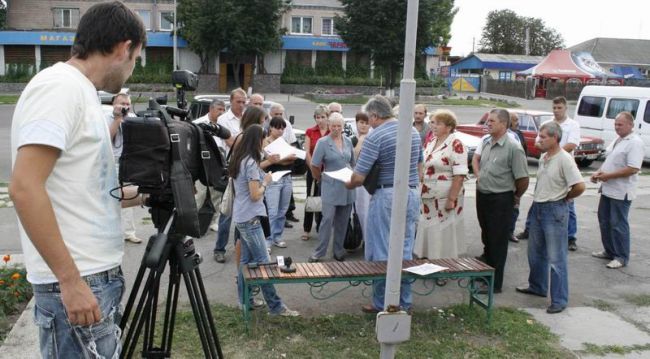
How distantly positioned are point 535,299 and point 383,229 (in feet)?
6.25

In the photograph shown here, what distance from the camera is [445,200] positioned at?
627cm

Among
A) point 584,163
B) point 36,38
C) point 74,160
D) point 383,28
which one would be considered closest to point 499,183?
point 74,160

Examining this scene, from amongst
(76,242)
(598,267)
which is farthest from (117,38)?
(598,267)

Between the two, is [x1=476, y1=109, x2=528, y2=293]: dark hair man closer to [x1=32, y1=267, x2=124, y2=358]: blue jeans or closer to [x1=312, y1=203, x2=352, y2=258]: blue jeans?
[x1=312, y1=203, x2=352, y2=258]: blue jeans

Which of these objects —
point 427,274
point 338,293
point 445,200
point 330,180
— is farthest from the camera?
point 330,180

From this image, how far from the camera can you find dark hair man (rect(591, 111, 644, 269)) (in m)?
6.95

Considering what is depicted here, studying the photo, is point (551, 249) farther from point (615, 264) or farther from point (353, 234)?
point (353, 234)

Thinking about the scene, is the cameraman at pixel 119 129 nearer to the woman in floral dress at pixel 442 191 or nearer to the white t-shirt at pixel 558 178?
the woman in floral dress at pixel 442 191

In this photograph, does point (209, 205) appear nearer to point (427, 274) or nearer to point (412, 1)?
point (412, 1)

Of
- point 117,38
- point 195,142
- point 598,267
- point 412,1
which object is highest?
point 412,1

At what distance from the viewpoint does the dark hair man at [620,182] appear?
695 cm

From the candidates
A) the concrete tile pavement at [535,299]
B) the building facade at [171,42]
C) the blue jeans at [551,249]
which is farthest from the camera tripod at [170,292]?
the building facade at [171,42]

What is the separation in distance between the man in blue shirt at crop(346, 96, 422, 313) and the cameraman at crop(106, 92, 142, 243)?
2003mm

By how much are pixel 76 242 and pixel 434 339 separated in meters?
3.44
